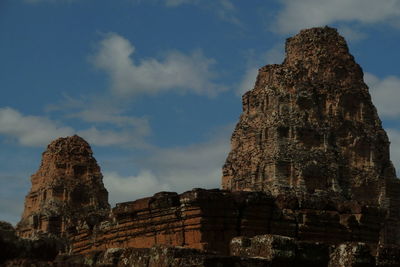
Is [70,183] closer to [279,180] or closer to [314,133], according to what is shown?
[279,180]

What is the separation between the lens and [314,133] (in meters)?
81.7

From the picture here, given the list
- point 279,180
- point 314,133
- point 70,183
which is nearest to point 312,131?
point 314,133

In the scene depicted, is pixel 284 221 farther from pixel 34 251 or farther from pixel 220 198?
pixel 34 251

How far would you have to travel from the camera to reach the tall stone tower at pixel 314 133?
258ft

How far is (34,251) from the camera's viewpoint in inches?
432

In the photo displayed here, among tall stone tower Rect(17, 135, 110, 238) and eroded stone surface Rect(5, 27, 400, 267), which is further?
tall stone tower Rect(17, 135, 110, 238)

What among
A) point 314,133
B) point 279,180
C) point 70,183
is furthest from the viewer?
point 314,133

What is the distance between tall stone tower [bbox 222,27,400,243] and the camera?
258 ft

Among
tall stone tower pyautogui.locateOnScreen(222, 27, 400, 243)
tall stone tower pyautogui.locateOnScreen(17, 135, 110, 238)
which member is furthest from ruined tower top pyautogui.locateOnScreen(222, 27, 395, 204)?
tall stone tower pyautogui.locateOnScreen(17, 135, 110, 238)

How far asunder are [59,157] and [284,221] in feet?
173

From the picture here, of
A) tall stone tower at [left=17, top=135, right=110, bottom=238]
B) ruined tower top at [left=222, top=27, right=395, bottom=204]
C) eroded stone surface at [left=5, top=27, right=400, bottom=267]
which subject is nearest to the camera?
eroded stone surface at [left=5, top=27, right=400, bottom=267]

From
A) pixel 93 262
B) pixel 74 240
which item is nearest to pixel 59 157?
pixel 74 240

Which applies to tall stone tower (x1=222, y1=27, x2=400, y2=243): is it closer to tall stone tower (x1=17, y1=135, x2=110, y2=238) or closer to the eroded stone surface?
the eroded stone surface

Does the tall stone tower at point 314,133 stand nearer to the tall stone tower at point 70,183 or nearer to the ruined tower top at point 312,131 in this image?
the ruined tower top at point 312,131
